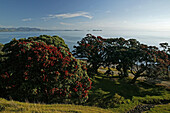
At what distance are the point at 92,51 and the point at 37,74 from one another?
51.7ft

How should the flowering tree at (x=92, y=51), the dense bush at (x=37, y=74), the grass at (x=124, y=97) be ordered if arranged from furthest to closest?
the flowering tree at (x=92, y=51), the grass at (x=124, y=97), the dense bush at (x=37, y=74)

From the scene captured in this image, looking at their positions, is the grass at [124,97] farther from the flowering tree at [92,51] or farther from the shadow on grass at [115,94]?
the flowering tree at [92,51]

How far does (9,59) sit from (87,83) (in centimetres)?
974

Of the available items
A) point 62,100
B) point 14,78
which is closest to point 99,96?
point 62,100

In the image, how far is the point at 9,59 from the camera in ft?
37.7

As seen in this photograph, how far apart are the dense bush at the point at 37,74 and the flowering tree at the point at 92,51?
37.9 ft

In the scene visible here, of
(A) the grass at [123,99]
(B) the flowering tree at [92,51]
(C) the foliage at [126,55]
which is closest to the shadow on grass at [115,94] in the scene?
(A) the grass at [123,99]

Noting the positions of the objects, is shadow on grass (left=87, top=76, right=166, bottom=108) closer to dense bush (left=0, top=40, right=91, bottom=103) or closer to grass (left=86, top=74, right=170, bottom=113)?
grass (left=86, top=74, right=170, bottom=113)

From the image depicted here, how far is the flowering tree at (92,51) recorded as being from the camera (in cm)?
2430

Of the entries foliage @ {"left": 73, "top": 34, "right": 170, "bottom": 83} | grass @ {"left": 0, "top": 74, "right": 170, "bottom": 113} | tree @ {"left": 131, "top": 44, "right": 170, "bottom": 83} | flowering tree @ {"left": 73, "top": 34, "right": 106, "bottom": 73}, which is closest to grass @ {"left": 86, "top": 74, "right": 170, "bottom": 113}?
grass @ {"left": 0, "top": 74, "right": 170, "bottom": 113}

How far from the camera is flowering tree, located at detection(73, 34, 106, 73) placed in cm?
2430

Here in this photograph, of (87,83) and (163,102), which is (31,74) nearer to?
(87,83)

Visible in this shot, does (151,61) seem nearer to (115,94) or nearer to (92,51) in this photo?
(115,94)

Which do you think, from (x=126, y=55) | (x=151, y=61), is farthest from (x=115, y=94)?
(x=151, y=61)
